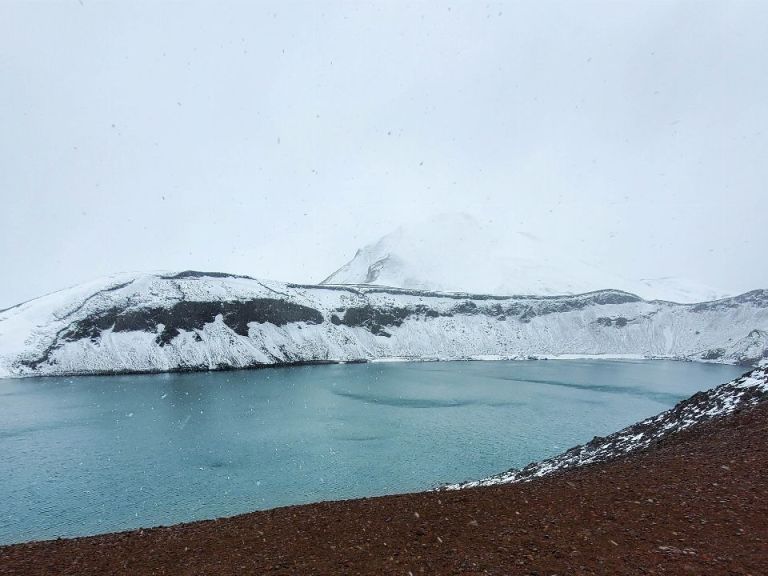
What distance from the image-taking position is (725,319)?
6698 inches

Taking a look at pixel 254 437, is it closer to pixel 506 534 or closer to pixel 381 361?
pixel 506 534

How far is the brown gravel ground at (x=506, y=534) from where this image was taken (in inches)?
332

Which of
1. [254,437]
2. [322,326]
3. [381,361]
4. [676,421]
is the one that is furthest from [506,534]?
[322,326]

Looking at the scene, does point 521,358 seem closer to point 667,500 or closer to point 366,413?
point 366,413

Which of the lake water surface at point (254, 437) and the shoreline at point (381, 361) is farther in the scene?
the shoreline at point (381, 361)

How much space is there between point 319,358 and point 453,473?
9610 cm

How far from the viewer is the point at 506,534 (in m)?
10.1

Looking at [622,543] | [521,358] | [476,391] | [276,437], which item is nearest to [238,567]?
[622,543]

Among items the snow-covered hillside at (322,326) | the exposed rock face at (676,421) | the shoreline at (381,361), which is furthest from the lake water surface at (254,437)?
the snow-covered hillside at (322,326)

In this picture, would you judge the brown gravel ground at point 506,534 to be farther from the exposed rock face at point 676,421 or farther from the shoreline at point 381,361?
the shoreline at point 381,361

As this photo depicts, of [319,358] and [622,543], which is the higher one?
[622,543]

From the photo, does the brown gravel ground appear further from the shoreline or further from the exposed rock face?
the shoreline

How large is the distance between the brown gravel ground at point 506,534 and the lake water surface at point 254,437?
1729cm

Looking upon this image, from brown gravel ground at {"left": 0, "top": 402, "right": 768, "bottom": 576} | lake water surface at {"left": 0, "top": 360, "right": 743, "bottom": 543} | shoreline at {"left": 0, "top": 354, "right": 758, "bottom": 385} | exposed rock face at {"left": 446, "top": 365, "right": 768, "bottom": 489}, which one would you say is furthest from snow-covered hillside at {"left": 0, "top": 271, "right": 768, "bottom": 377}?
brown gravel ground at {"left": 0, "top": 402, "right": 768, "bottom": 576}
